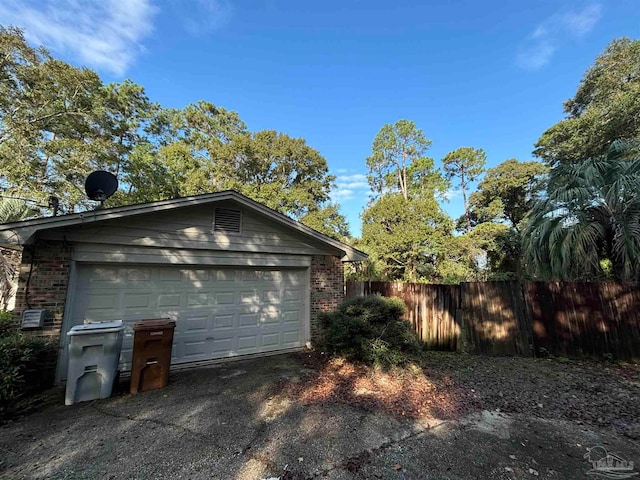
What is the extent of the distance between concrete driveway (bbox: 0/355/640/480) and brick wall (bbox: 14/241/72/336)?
146 cm

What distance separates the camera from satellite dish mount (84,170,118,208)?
4938 mm

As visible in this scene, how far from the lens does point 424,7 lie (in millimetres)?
8852

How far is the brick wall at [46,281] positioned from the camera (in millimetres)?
4246

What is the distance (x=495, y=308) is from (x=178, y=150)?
64.4 ft

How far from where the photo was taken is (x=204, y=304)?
18.3 ft

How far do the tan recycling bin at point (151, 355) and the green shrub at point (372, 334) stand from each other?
291 centimetres

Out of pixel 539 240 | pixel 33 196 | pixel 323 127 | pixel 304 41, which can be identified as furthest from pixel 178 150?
pixel 539 240

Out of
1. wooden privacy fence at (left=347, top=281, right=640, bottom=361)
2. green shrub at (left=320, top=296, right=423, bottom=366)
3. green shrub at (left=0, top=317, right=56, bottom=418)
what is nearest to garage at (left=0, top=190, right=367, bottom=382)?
green shrub at (left=0, top=317, right=56, bottom=418)

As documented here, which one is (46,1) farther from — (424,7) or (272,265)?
(424,7)

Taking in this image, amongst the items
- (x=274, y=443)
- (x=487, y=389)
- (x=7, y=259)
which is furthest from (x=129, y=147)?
(x=487, y=389)

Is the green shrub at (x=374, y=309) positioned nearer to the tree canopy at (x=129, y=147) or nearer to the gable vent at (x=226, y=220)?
the gable vent at (x=226, y=220)

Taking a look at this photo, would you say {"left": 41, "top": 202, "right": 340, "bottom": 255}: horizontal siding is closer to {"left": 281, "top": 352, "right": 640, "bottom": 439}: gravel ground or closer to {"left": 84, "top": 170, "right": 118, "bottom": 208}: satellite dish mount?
{"left": 84, "top": 170, "right": 118, "bottom": 208}: satellite dish mount

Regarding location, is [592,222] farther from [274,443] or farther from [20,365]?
[20,365]

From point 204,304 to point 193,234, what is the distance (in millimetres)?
1418
